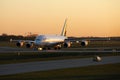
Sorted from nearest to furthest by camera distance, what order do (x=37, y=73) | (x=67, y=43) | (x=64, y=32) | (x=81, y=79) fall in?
1. (x=81, y=79)
2. (x=37, y=73)
3. (x=67, y=43)
4. (x=64, y=32)

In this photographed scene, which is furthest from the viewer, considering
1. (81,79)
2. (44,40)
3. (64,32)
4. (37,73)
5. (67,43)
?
(64,32)

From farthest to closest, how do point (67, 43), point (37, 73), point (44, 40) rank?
point (67, 43)
point (44, 40)
point (37, 73)

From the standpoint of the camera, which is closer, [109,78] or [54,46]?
[109,78]

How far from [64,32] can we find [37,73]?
58.0 metres

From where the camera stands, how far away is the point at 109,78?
20906 mm

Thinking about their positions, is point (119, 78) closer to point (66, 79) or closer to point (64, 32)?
point (66, 79)

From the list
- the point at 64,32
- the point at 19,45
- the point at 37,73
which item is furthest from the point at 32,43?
the point at 37,73

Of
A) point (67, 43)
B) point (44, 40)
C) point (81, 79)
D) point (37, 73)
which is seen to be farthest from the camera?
Answer: point (67, 43)

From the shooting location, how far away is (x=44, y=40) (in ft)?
217

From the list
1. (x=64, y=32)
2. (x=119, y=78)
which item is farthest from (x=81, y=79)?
(x=64, y=32)

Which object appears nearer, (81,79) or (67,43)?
(81,79)

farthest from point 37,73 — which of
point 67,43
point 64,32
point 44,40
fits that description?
point 64,32

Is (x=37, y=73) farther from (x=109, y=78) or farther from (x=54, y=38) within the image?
(x=54, y=38)

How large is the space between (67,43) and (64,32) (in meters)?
10.6
